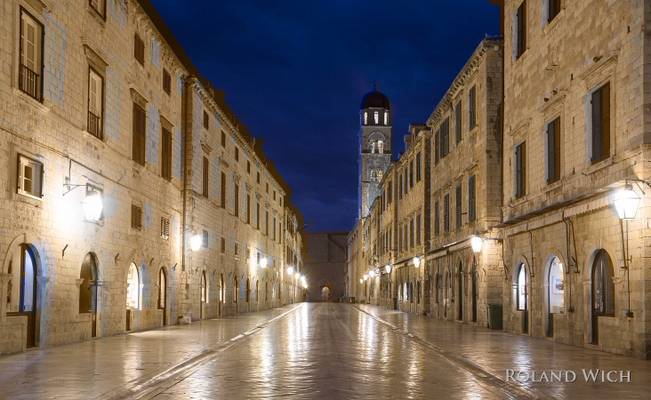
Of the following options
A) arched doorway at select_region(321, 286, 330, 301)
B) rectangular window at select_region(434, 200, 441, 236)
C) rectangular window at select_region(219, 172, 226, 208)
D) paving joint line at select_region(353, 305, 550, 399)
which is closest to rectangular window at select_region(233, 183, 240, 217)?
rectangular window at select_region(219, 172, 226, 208)

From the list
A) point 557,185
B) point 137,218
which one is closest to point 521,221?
point 557,185

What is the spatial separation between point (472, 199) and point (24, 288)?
20.1 meters

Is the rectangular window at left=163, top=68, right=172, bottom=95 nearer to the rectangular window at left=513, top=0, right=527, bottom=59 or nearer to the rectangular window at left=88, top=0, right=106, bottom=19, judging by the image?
the rectangular window at left=88, top=0, right=106, bottom=19

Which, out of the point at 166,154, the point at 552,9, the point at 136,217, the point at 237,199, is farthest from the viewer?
the point at 237,199

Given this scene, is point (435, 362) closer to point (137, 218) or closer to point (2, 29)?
point (2, 29)

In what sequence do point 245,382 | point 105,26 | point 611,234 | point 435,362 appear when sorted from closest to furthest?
1. point 245,382
2. point 435,362
3. point 611,234
4. point 105,26

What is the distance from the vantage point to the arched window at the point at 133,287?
1062 inches

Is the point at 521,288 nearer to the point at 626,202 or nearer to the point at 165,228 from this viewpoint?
the point at 626,202

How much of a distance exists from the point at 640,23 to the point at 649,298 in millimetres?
5770

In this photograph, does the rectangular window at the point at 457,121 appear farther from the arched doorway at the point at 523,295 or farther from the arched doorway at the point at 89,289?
the arched doorway at the point at 89,289

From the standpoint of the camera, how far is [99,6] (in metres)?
23.0

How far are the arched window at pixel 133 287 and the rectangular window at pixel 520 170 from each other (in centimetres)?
1331

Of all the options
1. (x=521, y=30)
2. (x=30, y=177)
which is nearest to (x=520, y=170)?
(x=521, y=30)

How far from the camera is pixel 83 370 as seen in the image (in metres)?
13.9
